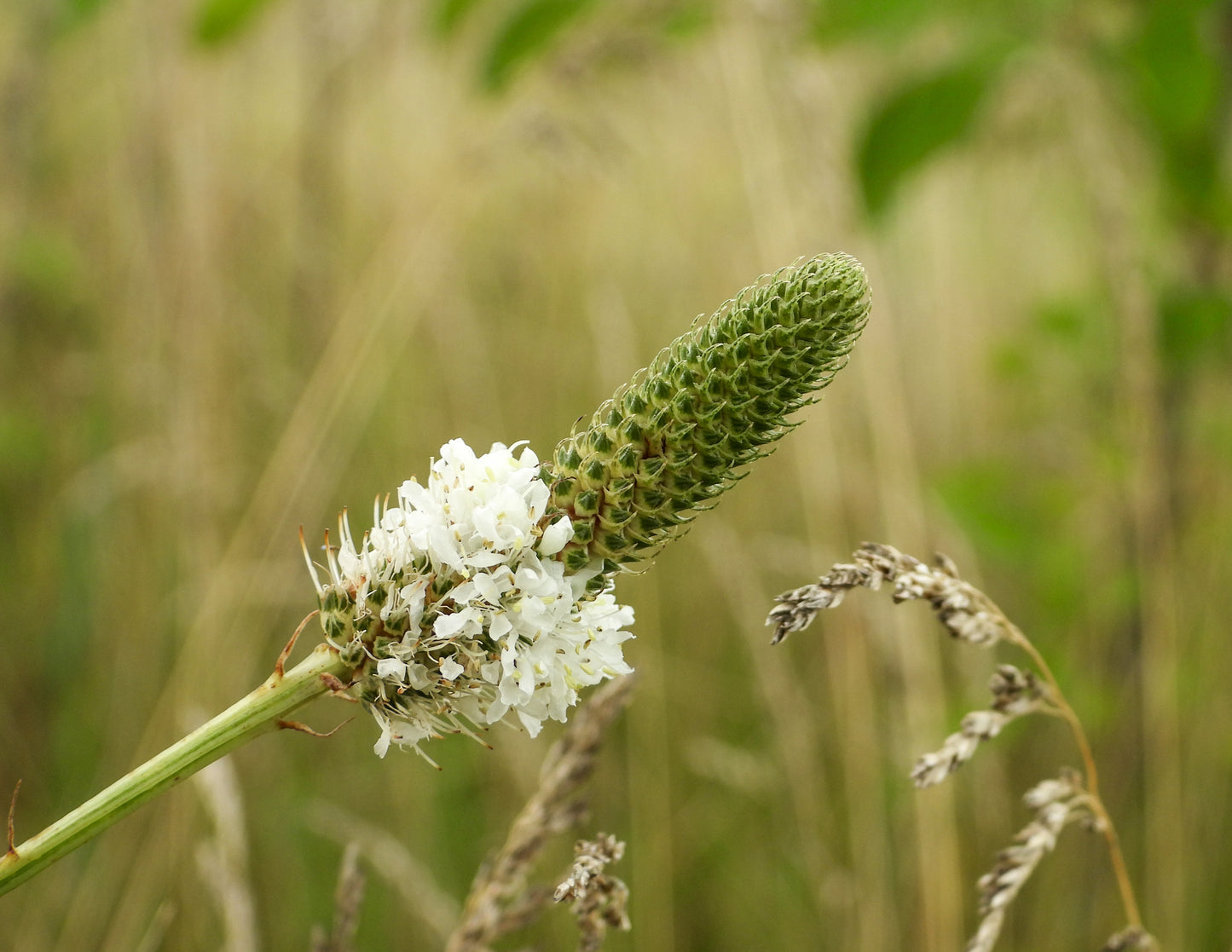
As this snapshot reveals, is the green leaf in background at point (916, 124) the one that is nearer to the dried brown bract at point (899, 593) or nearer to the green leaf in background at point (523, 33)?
the green leaf in background at point (523, 33)

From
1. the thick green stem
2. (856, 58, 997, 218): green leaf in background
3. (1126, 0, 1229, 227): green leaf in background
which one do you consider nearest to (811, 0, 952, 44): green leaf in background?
(856, 58, 997, 218): green leaf in background

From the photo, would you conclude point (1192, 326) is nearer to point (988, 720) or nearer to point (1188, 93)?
point (1188, 93)

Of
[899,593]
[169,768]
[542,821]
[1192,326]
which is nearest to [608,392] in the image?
[1192,326]

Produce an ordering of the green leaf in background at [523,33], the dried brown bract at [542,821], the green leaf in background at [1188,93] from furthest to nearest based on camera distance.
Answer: the green leaf in background at [523,33] → the green leaf in background at [1188,93] → the dried brown bract at [542,821]

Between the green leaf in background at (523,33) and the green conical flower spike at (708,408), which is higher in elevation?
the green leaf in background at (523,33)

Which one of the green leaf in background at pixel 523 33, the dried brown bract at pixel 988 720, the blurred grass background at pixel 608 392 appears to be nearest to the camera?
the dried brown bract at pixel 988 720

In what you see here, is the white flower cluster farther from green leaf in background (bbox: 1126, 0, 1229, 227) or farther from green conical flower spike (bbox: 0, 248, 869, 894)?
green leaf in background (bbox: 1126, 0, 1229, 227)

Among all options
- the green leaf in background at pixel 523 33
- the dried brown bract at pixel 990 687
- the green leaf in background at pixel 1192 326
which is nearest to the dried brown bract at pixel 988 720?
the dried brown bract at pixel 990 687
